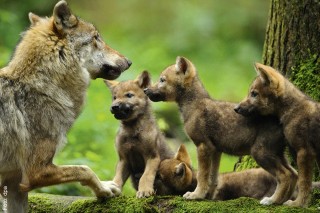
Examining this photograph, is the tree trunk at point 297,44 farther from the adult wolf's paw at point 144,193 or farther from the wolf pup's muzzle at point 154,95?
the adult wolf's paw at point 144,193

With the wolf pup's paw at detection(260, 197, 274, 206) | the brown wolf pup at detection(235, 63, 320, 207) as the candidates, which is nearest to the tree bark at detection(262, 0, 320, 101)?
the brown wolf pup at detection(235, 63, 320, 207)

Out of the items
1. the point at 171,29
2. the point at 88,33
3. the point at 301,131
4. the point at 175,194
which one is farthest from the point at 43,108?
the point at 171,29

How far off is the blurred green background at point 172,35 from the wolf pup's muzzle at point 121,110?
6.01 m

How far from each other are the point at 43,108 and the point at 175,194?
1.83m

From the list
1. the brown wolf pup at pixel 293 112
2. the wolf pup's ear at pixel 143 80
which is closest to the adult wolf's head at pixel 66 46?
the wolf pup's ear at pixel 143 80

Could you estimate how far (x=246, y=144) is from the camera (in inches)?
320

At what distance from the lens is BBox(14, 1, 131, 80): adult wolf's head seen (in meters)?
8.20

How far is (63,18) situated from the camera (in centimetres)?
836

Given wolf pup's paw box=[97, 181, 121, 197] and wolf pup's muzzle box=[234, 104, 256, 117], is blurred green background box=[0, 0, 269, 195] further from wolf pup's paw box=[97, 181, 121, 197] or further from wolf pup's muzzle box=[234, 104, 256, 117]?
wolf pup's muzzle box=[234, 104, 256, 117]

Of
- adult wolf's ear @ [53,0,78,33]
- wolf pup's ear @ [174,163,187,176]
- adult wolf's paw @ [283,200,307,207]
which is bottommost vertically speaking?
adult wolf's paw @ [283,200,307,207]

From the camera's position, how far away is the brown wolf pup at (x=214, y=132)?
7.91 meters

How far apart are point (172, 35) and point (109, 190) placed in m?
13.5

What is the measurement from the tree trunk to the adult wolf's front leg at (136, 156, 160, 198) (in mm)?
1293

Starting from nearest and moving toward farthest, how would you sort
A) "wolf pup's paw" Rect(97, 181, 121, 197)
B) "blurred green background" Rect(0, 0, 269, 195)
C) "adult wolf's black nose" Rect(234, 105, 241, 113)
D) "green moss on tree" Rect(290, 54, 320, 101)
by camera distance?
1. "adult wolf's black nose" Rect(234, 105, 241, 113)
2. "wolf pup's paw" Rect(97, 181, 121, 197)
3. "green moss on tree" Rect(290, 54, 320, 101)
4. "blurred green background" Rect(0, 0, 269, 195)
